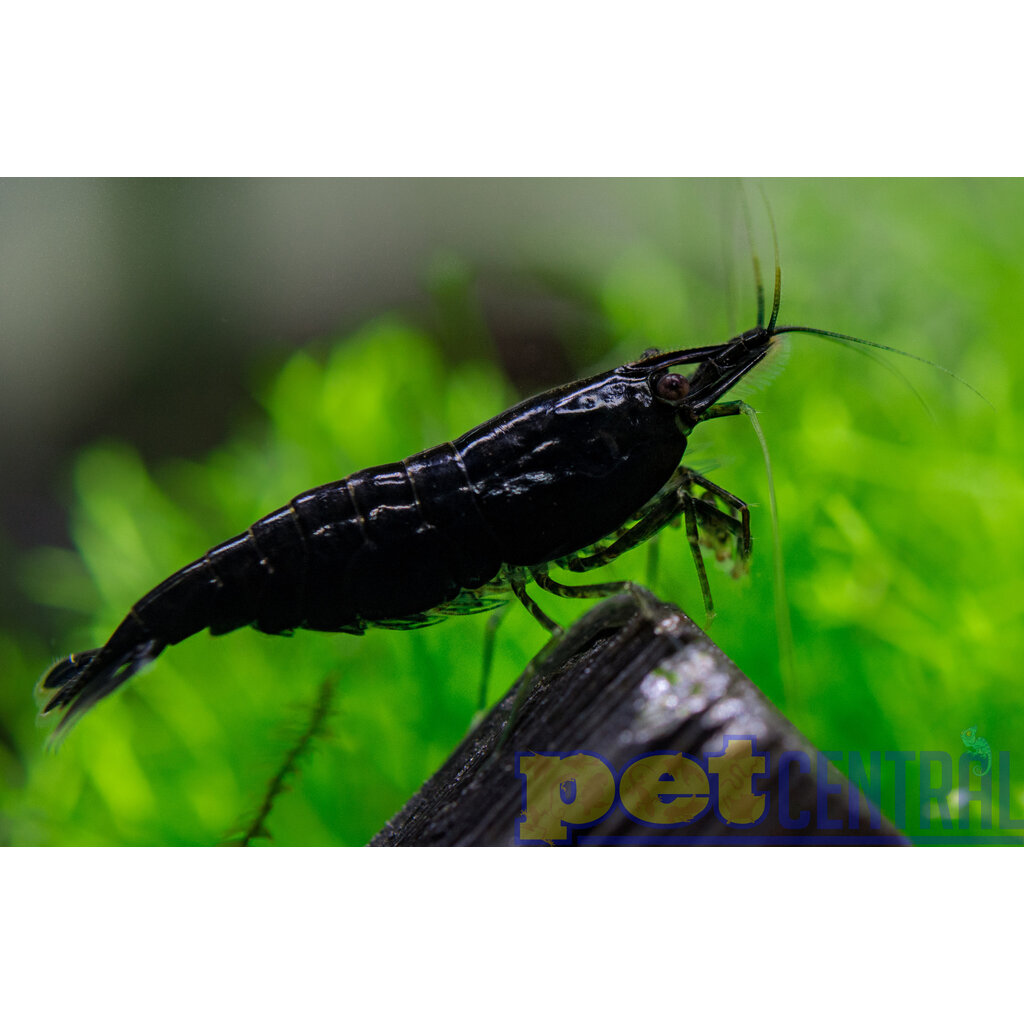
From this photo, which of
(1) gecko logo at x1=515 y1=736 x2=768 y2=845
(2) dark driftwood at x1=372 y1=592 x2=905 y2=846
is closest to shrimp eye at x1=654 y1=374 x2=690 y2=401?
(2) dark driftwood at x1=372 y1=592 x2=905 y2=846

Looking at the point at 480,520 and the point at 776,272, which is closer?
the point at 480,520

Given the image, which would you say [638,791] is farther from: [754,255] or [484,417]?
[754,255]

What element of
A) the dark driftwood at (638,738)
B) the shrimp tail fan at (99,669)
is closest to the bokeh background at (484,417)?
the shrimp tail fan at (99,669)

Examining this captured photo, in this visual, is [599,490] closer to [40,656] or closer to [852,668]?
[852,668]

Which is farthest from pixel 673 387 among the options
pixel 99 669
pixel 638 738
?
pixel 99 669

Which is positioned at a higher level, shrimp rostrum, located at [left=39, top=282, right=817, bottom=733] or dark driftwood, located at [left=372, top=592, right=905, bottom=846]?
shrimp rostrum, located at [left=39, top=282, right=817, bottom=733]

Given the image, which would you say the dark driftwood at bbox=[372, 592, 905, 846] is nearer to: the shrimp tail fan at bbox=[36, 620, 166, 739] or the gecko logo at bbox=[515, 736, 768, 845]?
the gecko logo at bbox=[515, 736, 768, 845]
